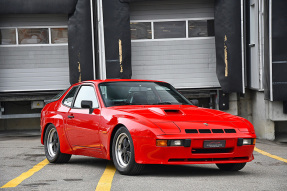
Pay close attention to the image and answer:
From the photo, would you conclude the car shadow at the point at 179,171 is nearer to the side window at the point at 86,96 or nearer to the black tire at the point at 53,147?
the black tire at the point at 53,147

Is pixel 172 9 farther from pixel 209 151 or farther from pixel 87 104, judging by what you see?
pixel 209 151

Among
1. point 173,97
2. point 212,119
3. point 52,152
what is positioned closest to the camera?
point 212,119

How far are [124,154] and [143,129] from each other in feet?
1.96

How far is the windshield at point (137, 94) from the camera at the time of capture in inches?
376

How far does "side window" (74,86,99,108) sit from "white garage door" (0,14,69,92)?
1006 cm

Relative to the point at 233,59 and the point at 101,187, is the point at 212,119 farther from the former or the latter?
the point at 233,59

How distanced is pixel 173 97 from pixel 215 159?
187 centimetres

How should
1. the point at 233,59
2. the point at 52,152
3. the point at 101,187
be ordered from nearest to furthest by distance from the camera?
the point at 101,187, the point at 52,152, the point at 233,59

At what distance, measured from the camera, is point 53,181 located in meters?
8.09

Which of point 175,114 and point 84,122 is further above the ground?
point 175,114

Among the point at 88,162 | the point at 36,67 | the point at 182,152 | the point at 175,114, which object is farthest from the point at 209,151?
the point at 36,67

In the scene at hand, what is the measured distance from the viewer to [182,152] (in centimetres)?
812

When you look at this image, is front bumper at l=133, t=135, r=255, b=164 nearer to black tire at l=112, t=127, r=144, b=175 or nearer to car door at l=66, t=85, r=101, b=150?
black tire at l=112, t=127, r=144, b=175

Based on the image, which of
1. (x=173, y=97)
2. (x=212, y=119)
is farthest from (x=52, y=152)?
(x=212, y=119)
